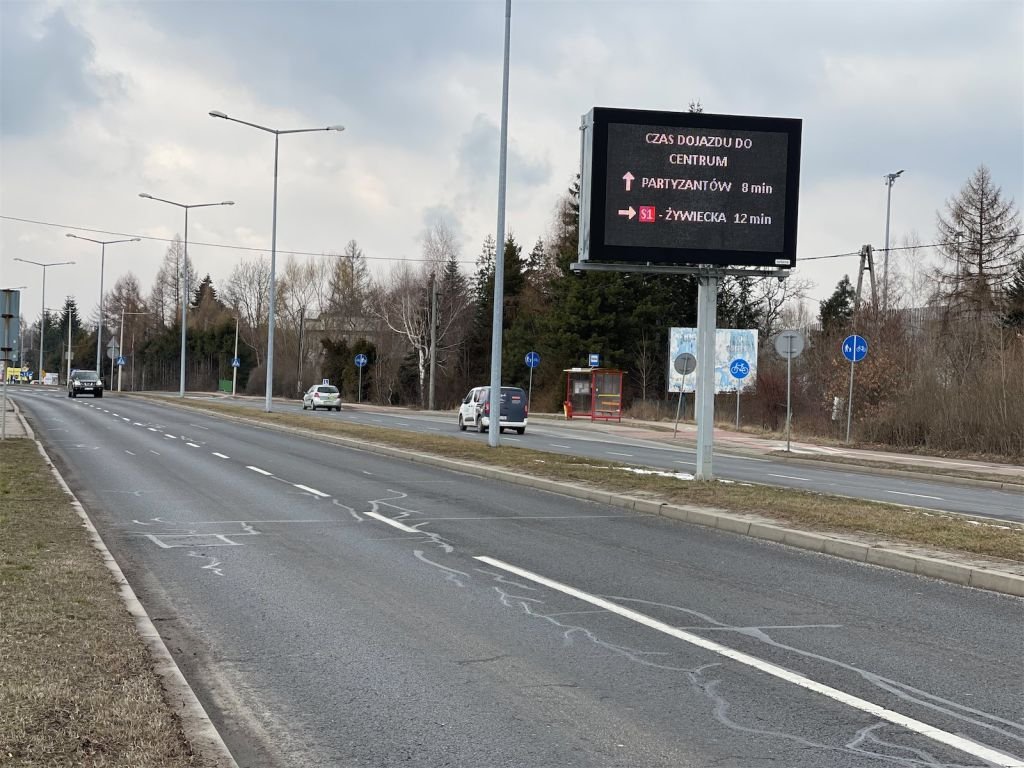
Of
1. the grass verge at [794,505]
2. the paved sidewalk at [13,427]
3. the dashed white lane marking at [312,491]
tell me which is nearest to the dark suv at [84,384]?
the paved sidewalk at [13,427]

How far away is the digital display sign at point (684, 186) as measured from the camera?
16.7 metres

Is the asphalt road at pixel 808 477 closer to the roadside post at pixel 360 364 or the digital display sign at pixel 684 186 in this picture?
the digital display sign at pixel 684 186

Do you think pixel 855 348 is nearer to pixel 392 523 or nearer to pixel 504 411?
pixel 504 411

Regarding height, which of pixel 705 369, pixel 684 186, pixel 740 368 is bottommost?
pixel 705 369

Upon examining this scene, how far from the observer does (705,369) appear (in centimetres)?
1716

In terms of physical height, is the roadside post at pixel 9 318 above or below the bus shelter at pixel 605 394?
above

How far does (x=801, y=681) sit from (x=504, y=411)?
32146 millimetres

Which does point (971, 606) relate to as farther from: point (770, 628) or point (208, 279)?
point (208, 279)

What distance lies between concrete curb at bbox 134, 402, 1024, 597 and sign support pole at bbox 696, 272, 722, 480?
222 cm

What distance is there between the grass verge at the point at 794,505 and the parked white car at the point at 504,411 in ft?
46.3

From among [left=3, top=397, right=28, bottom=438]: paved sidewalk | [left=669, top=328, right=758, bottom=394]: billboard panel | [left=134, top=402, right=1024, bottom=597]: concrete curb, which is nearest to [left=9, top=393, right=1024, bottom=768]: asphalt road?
[left=134, top=402, right=1024, bottom=597]: concrete curb

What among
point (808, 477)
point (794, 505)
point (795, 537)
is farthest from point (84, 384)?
point (795, 537)

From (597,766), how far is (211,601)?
4.51 metres

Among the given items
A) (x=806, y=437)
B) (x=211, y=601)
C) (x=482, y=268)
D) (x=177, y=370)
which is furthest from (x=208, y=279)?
(x=211, y=601)
